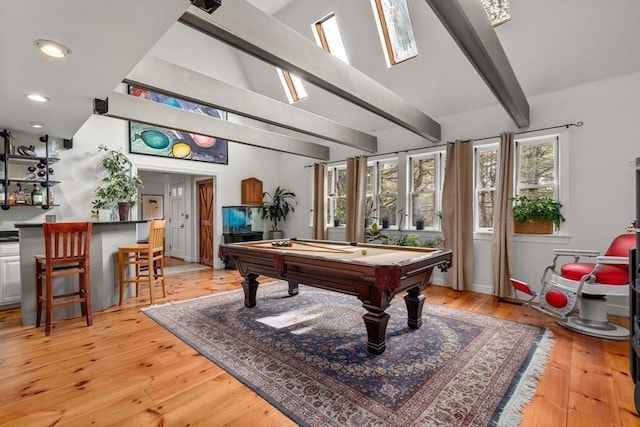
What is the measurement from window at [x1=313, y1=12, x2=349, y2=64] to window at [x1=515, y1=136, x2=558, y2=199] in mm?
3069

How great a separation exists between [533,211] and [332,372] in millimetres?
3482

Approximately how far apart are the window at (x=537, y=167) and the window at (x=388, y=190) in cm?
194

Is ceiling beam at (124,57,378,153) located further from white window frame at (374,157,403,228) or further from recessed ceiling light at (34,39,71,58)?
white window frame at (374,157,403,228)

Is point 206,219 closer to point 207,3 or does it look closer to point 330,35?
point 330,35

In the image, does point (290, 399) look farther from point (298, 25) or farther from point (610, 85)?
point (298, 25)

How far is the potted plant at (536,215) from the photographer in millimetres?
3838

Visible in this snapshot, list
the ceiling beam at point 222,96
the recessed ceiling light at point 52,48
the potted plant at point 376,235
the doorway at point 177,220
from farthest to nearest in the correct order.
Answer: the doorway at point 177,220 < the potted plant at point 376,235 < the ceiling beam at point 222,96 < the recessed ceiling light at point 52,48

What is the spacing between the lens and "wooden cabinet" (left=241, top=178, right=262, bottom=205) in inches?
269

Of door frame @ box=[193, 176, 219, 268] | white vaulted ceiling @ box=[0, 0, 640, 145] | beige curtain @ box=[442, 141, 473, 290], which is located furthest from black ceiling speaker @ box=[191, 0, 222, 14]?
door frame @ box=[193, 176, 219, 268]

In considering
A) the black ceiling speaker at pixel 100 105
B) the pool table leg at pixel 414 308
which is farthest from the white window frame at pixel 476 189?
the black ceiling speaker at pixel 100 105

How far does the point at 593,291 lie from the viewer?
112 inches

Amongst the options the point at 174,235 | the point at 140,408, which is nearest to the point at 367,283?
the point at 140,408

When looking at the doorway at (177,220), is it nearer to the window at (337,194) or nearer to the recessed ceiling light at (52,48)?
the window at (337,194)

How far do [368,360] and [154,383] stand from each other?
1.55 m
